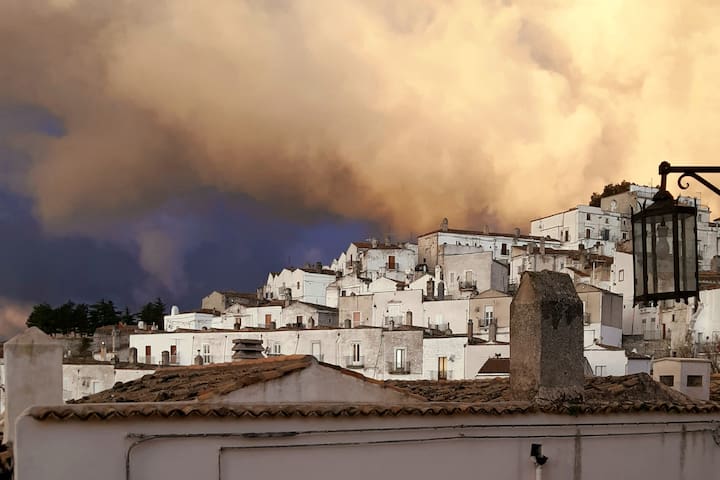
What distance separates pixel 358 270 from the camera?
241ft

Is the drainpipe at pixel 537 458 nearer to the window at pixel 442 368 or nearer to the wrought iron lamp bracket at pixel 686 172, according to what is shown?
the wrought iron lamp bracket at pixel 686 172

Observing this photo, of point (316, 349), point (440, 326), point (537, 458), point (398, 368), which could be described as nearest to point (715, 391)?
point (537, 458)

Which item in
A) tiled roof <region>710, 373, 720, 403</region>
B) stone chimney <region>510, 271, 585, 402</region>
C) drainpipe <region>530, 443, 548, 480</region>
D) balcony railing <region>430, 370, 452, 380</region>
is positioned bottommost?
balcony railing <region>430, 370, 452, 380</region>

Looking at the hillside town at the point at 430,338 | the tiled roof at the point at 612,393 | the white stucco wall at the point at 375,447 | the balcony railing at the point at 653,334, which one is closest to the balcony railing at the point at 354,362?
the hillside town at the point at 430,338

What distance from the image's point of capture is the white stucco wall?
6.99 meters

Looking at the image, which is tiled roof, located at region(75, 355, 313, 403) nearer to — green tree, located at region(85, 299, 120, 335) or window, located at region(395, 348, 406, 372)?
window, located at region(395, 348, 406, 372)

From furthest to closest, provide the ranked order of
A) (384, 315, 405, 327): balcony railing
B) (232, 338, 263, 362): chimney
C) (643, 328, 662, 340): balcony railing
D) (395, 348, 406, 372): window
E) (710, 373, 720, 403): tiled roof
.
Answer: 1. (384, 315, 405, 327): balcony railing
2. (643, 328, 662, 340): balcony railing
3. (395, 348, 406, 372): window
4. (232, 338, 263, 362): chimney
5. (710, 373, 720, 403): tiled roof

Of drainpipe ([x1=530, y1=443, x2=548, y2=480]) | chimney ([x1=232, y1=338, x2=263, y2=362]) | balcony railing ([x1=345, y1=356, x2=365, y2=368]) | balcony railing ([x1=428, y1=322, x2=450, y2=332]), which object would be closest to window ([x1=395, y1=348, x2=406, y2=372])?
balcony railing ([x1=345, y1=356, x2=365, y2=368])

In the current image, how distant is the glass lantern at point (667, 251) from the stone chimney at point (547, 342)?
4.42 m

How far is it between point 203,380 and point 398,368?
37.1m

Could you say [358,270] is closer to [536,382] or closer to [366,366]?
[366,366]

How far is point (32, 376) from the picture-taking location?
1013 centimetres

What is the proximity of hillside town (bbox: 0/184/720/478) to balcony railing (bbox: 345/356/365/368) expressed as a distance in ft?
0.48

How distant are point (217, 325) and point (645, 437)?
61.4 meters
